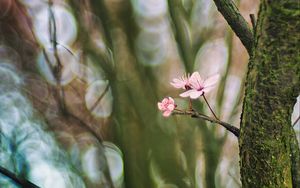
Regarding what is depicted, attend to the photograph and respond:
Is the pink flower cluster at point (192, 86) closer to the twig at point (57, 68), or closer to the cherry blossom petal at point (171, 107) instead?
the cherry blossom petal at point (171, 107)

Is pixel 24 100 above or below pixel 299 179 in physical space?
below

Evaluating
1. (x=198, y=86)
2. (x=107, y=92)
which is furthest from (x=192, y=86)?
(x=107, y=92)

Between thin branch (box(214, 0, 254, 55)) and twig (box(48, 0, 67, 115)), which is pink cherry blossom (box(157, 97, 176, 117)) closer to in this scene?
thin branch (box(214, 0, 254, 55))

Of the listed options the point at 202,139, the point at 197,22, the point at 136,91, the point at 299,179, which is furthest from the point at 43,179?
the point at 299,179

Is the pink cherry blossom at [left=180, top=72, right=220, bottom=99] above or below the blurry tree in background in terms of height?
above

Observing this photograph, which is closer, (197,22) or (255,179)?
(255,179)

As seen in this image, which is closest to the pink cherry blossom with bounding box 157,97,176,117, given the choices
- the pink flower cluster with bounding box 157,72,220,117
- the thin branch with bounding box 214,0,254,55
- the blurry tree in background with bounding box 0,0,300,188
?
the pink flower cluster with bounding box 157,72,220,117

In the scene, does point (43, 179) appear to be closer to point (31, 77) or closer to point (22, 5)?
point (31, 77)
